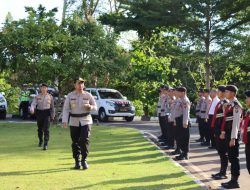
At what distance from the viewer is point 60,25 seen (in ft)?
73.6

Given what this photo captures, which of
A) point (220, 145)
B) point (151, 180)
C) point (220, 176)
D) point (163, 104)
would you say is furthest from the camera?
point (163, 104)

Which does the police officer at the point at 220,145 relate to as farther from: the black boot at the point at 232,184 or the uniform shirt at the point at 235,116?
the black boot at the point at 232,184

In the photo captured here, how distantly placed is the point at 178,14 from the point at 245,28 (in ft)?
12.5

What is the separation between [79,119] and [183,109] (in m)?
3.14

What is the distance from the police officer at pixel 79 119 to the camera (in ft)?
34.4

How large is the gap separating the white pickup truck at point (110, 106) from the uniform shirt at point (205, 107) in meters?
10.3

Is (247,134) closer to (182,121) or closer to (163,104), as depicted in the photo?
(182,121)

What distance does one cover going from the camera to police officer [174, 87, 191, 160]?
40.3ft

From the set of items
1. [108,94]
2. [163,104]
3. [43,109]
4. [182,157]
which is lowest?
[182,157]

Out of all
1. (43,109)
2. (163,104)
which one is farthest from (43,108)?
(163,104)

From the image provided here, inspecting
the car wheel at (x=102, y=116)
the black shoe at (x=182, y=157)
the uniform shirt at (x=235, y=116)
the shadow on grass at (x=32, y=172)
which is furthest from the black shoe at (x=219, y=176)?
the car wheel at (x=102, y=116)

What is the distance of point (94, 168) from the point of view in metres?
10.6

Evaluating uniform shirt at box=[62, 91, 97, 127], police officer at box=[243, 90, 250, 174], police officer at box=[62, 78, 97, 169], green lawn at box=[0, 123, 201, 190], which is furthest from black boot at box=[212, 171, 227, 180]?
uniform shirt at box=[62, 91, 97, 127]

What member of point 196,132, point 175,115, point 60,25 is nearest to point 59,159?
point 175,115
